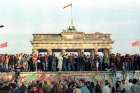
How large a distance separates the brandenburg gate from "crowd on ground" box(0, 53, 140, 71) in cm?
4520

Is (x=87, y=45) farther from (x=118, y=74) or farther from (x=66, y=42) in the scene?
(x=118, y=74)

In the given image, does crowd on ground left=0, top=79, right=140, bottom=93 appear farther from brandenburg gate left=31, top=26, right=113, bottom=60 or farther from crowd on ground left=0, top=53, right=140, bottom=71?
brandenburg gate left=31, top=26, right=113, bottom=60

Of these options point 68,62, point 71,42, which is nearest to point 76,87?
point 68,62

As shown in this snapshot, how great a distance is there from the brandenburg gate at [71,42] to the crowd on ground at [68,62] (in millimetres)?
45201

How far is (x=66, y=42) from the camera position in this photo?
95.9m

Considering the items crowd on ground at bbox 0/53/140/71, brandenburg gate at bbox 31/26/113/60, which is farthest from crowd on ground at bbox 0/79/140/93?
brandenburg gate at bbox 31/26/113/60

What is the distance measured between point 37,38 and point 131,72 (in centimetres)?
4840

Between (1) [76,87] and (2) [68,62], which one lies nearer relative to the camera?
(1) [76,87]

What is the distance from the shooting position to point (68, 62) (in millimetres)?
47844

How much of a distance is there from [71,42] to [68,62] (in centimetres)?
4813

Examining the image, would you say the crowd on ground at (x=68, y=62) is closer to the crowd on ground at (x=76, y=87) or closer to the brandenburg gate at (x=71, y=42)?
the crowd on ground at (x=76, y=87)

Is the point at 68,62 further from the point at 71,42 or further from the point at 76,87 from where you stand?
the point at 71,42

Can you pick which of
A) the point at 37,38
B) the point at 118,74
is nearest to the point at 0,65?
the point at 118,74

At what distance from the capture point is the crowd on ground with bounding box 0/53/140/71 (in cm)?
4781
